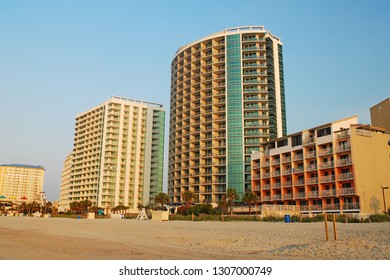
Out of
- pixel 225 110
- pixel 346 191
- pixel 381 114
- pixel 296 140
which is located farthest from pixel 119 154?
pixel 346 191

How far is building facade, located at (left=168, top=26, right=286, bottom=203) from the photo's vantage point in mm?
89125

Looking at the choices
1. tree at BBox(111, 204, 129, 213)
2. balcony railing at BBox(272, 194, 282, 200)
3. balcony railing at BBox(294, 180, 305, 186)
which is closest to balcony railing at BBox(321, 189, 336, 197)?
balcony railing at BBox(294, 180, 305, 186)

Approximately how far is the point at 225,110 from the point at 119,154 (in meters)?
46.8

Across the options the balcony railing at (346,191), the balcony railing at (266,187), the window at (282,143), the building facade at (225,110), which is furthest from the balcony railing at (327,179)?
the building facade at (225,110)

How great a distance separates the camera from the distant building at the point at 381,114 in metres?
66.2

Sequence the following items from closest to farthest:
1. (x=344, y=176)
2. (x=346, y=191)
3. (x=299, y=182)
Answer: (x=346, y=191) → (x=344, y=176) → (x=299, y=182)

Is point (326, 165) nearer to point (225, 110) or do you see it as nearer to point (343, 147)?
point (343, 147)

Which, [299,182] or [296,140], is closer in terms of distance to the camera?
[299,182]

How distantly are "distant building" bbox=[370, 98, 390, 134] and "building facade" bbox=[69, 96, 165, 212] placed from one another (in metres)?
80.0

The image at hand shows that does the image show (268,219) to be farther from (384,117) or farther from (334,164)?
(384,117)

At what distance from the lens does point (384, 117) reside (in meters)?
67.4

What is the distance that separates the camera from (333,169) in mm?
57625
